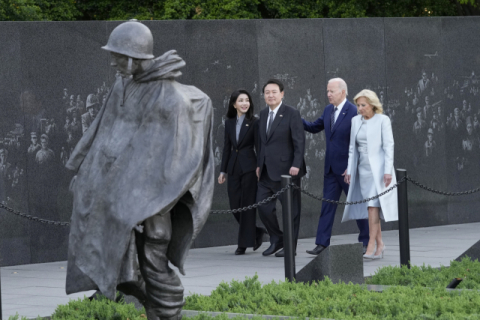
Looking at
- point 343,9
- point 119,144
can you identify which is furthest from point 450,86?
point 119,144

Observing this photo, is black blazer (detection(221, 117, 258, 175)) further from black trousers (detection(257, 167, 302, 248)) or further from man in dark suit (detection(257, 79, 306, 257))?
black trousers (detection(257, 167, 302, 248))

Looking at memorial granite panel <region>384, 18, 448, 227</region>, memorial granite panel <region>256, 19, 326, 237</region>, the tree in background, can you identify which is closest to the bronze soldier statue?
memorial granite panel <region>256, 19, 326, 237</region>

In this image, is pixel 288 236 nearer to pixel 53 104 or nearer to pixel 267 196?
pixel 267 196

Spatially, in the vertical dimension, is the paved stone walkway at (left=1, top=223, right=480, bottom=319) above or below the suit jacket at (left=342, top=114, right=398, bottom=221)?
below

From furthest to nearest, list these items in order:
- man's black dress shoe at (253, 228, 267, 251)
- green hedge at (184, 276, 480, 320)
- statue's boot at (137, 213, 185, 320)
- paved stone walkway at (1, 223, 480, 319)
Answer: man's black dress shoe at (253, 228, 267, 251)
paved stone walkway at (1, 223, 480, 319)
green hedge at (184, 276, 480, 320)
statue's boot at (137, 213, 185, 320)

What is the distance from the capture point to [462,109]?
14812mm

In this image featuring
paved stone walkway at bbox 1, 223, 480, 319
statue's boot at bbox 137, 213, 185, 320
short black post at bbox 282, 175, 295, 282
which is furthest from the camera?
paved stone walkway at bbox 1, 223, 480, 319

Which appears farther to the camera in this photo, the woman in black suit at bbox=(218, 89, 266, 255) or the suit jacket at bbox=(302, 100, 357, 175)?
the woman in black suit at bbox=(218, 89, 266, 255)

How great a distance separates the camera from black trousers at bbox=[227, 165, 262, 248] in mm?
11492

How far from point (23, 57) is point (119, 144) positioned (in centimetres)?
585

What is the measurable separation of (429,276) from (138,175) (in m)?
3.94

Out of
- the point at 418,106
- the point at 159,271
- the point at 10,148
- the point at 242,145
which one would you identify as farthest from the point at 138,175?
the point at 418,106

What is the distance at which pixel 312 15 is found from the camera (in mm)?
22391

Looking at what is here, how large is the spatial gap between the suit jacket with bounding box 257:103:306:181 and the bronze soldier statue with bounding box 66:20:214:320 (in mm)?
5038
